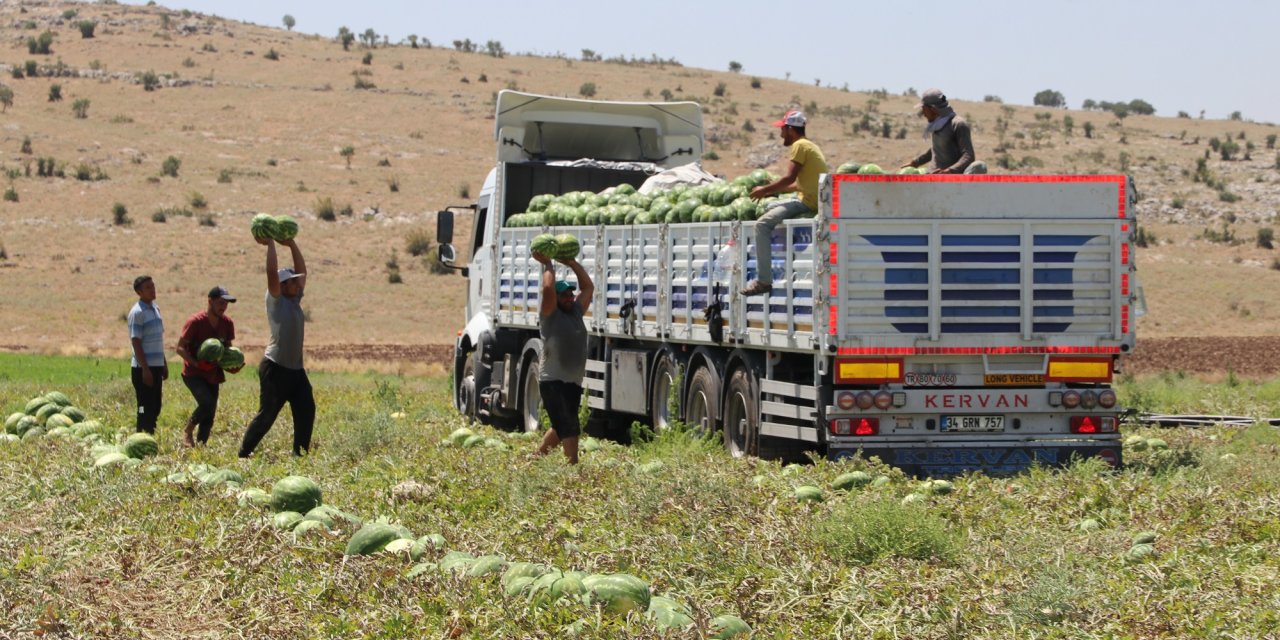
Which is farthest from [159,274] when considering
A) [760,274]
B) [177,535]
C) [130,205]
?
[177,535]

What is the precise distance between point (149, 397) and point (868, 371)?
7.30m

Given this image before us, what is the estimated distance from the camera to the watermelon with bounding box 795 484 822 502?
1141cm

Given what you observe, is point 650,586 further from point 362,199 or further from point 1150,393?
point 362,199

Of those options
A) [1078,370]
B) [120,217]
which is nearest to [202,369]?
[1078,370]

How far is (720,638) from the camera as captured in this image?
7258 millimetres

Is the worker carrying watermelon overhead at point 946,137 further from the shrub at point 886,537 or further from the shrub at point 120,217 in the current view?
the shrub at point 120,217

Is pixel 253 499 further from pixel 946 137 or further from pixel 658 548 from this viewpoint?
pixel 946 137

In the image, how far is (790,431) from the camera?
14242mm

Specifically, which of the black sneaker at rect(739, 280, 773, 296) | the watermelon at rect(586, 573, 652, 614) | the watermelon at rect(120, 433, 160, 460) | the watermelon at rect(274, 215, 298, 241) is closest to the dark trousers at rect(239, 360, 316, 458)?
the watermelon at rect(120, 433, 160, 460)

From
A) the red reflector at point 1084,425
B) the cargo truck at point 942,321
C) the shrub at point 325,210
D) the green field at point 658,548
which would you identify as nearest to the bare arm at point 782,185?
the cargo truck at point 942,321

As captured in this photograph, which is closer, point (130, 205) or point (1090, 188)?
point (1090, 188)

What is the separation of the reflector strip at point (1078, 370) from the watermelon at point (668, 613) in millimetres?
6934

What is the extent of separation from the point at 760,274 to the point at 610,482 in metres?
2.81

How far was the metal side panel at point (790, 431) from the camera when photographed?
13.9 m
